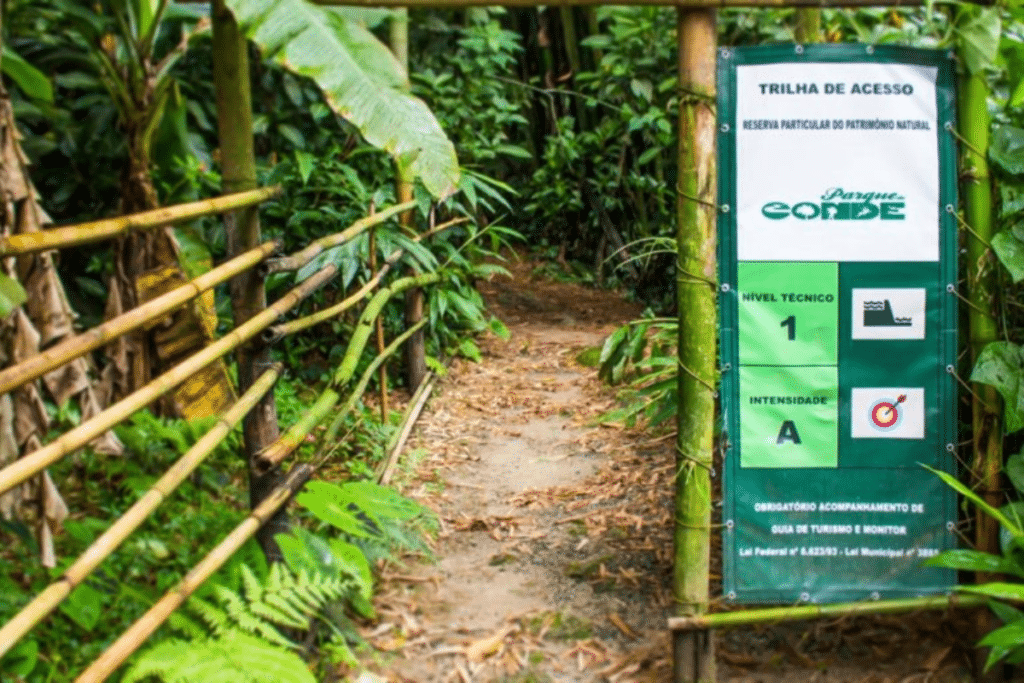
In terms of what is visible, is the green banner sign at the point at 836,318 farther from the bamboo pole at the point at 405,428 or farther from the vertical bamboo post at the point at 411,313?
the vertical bamboo post at the point at 411,313

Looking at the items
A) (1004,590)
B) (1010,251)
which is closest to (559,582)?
(1004,590)

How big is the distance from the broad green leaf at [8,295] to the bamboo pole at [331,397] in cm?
90

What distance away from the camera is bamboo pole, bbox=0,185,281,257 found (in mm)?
2008

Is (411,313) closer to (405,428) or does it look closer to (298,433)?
(405,428)

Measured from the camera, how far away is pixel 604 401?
5.57 meters

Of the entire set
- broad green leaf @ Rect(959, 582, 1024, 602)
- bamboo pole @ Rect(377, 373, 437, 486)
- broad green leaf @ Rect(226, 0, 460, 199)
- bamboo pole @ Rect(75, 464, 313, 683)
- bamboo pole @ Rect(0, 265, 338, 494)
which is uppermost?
broad green leaf @ Rect(226, 0, 460, 199)

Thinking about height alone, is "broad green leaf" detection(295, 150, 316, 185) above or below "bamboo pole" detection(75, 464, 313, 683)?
above

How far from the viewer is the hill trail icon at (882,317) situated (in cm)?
291

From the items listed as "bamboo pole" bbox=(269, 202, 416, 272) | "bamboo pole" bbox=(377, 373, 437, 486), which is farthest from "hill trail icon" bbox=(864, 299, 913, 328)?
"bamboo pole" bbox=(377, 373, 437, 486)

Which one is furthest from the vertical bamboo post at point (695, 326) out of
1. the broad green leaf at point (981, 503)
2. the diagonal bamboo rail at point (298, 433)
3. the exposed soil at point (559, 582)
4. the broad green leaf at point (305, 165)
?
the broad green leaf at point (305, 165)

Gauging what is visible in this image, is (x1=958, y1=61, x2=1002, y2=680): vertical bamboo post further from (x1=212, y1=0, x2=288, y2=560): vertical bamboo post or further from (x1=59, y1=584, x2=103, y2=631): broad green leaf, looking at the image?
(x1=59, y1=584, x2=103, y2=631): broad green leaf

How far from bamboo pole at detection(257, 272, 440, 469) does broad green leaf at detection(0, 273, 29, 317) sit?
0.90 metres

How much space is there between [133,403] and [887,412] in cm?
193

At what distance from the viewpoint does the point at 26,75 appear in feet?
12.7
